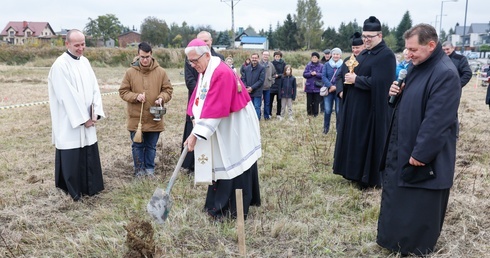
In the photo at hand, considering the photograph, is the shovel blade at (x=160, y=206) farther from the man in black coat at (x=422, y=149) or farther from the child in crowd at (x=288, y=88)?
the child in crowd at (x=288, y=88)

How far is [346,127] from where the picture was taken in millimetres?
6000

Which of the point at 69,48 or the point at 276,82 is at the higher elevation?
the point at 69,48

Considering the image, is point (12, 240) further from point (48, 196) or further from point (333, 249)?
point (333, 249)

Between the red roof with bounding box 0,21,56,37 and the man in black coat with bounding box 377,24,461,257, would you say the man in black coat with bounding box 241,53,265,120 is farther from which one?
the red roof with bounding box 0,21,56,37

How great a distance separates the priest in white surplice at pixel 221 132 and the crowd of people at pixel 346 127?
1cm

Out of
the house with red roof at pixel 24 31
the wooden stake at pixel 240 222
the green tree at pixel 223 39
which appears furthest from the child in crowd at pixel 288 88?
the house with red roof at pixel 24 31

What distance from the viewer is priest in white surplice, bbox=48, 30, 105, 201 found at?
5.31 metres

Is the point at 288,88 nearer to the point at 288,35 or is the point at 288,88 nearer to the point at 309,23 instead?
the point at 288,35

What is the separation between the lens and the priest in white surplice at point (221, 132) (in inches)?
169

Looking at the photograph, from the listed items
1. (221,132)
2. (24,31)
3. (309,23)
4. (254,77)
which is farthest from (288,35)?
(221,132)

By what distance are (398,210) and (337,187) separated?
2157 millimetres

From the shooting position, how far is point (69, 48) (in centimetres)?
539

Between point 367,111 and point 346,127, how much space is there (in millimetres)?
370

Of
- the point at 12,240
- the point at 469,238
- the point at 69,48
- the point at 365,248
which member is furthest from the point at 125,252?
the point at 469,238
